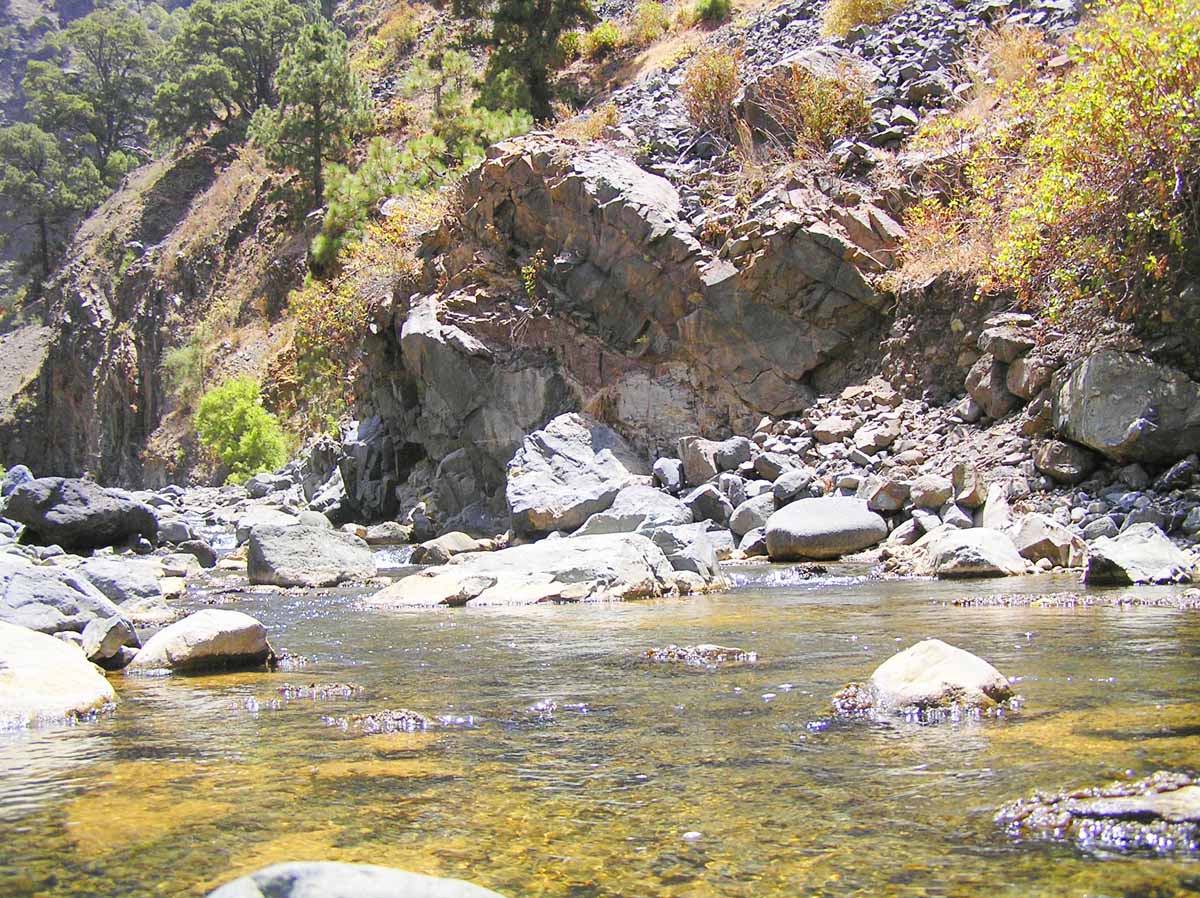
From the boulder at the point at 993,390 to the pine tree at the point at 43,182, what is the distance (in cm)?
4941

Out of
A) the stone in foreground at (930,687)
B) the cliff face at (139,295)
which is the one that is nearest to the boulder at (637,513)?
the stone in foreground at (930,687)

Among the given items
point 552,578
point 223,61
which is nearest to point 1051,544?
point 552,578

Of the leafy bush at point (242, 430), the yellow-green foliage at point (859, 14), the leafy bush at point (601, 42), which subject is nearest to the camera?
the yellow-green foliage at point (859, 14)

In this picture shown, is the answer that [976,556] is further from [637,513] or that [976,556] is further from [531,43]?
[531,43]

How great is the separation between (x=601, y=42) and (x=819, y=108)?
13.7 m

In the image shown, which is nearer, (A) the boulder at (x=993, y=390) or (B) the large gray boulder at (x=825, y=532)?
(B) the large gray boulder at (x=825, y=532)

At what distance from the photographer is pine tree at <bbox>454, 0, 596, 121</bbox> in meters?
28.2

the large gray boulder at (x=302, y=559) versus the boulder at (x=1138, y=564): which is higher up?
the large gray boulder at (x=302, y=559)

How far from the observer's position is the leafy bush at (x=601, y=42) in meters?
31.2

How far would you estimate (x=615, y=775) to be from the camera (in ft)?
13.0

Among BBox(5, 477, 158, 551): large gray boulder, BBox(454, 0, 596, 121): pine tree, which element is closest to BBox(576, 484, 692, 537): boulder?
BBox(5, 477, 158, 551): large gray boulder

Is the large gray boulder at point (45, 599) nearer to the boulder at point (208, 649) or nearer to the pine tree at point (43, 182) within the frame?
the boulder at point (208, 649)

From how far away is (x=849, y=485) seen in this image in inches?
577

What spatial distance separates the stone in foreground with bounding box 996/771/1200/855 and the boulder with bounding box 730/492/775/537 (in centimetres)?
1100
